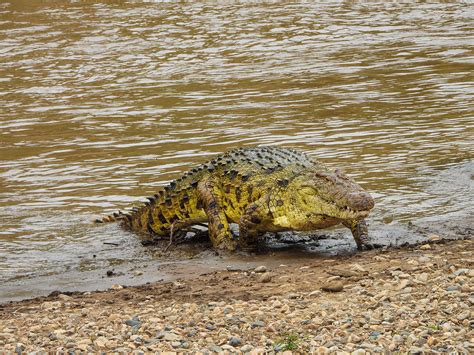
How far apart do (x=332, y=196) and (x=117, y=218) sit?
103 inches

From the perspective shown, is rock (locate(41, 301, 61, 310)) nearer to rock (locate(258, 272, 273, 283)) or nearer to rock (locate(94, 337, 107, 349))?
rock (locate(94, 337, 107, 349))

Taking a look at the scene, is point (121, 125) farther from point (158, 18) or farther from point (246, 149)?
point (158, 18)

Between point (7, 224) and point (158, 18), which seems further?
point (158, 18)

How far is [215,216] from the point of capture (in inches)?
360

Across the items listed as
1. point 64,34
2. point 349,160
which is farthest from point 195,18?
point 349,160

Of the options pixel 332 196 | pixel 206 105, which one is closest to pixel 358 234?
pixel 332 196

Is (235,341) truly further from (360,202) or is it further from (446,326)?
(360,202)

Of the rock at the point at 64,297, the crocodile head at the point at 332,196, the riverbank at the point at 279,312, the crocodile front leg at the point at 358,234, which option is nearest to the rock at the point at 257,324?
the riverbank at the point at 279,312

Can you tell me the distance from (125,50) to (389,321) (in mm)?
14927

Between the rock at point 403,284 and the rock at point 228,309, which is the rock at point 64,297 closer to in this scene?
the rock at point 228,309

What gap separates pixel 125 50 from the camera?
66.8 ft

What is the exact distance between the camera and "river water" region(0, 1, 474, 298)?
34.0 ft

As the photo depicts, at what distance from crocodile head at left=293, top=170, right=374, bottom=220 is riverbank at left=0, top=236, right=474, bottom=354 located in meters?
0.41

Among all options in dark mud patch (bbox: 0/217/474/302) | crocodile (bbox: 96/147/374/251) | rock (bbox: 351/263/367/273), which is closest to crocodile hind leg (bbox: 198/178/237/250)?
crocodile (bbox: 96/147/374/251)
